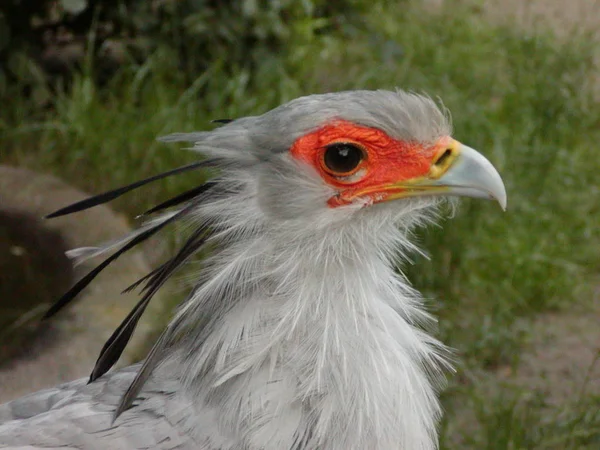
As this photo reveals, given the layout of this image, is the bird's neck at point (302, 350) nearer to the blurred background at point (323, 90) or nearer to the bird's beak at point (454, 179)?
the bird's beak at point (454, 179)

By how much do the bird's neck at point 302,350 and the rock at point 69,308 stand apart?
2.68 feet

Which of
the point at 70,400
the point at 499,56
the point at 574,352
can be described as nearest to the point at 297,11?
the point at 499,56

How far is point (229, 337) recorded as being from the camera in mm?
1778

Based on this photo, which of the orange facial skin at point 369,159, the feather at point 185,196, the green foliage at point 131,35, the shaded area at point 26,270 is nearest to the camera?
the orange facial skin at point 369,159

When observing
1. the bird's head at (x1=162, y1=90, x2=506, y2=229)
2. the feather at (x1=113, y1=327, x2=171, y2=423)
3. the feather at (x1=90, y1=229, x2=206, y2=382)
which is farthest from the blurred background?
the bird's head at (x1=162, y1=90, x2=506, y2=229)

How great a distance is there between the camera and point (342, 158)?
176 centimetres

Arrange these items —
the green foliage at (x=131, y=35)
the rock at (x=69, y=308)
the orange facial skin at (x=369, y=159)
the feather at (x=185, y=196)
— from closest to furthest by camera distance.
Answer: the orange facial skin at (x=369, y=159) < the feather at (x=185, y=196) < the rock at (x=69, y=308) < the green foliage at (x=131, y=35)

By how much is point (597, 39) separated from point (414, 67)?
1279 mm

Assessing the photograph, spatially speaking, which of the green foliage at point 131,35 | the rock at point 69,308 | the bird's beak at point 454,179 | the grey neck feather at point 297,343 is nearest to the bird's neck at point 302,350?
the grey neck feather at point 297,343

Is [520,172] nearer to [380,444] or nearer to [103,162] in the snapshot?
[103,162]

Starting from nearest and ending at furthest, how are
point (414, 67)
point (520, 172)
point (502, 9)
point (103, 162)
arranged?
point (103, 162), point (520, 172), point (414, 67), point (502, 9)

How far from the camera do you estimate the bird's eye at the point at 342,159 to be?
1748mm

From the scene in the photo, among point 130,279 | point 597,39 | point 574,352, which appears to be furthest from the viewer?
point 597,39

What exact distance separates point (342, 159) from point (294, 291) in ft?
0.96
